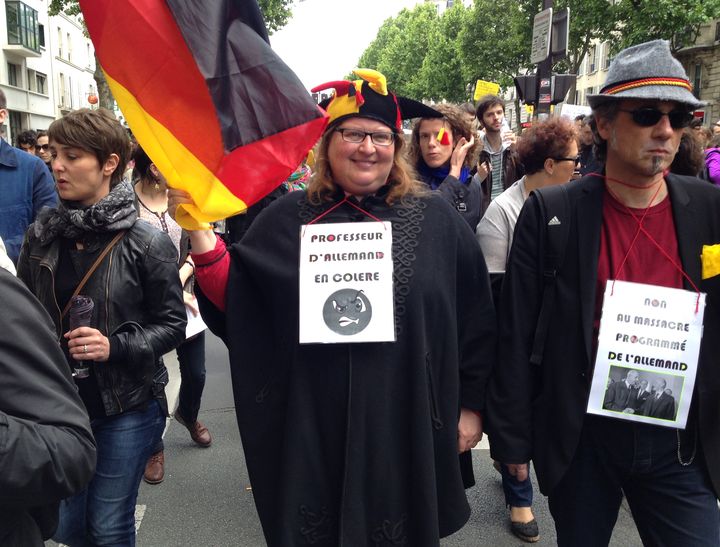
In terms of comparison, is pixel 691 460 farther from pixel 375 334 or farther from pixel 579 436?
pixel 375 334

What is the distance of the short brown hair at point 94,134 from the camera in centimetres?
259

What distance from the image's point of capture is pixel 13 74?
38625mm

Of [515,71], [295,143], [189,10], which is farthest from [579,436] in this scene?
[515,71]

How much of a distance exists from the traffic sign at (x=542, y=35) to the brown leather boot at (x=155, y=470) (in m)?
8.30

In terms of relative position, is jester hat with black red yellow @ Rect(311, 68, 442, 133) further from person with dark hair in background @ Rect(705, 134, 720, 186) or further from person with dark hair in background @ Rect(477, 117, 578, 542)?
person with dark hair in background @ Rect(705, 134, 720, 186)

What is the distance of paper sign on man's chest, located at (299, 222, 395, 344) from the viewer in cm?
221

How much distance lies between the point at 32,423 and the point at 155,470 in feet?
9.95

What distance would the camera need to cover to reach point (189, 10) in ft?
7.30

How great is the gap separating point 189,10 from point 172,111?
319 mm

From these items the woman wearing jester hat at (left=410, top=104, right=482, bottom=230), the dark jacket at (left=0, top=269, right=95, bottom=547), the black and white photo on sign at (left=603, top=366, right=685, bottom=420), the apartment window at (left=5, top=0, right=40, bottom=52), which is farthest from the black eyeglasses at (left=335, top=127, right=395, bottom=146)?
the apartment window at (left=5, top=0, right=40, bottom=52)

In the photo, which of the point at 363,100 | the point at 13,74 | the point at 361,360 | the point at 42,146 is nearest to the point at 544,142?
the point at 363,100

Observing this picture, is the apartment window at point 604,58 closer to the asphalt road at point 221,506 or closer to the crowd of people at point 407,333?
the asphalt road at point 221,506

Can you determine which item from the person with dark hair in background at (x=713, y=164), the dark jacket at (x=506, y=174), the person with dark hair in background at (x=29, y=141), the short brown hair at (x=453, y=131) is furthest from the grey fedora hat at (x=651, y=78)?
the person with dark hair in background at (x=29, y=141)

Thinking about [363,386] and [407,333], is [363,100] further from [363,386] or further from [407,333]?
[363,386]
